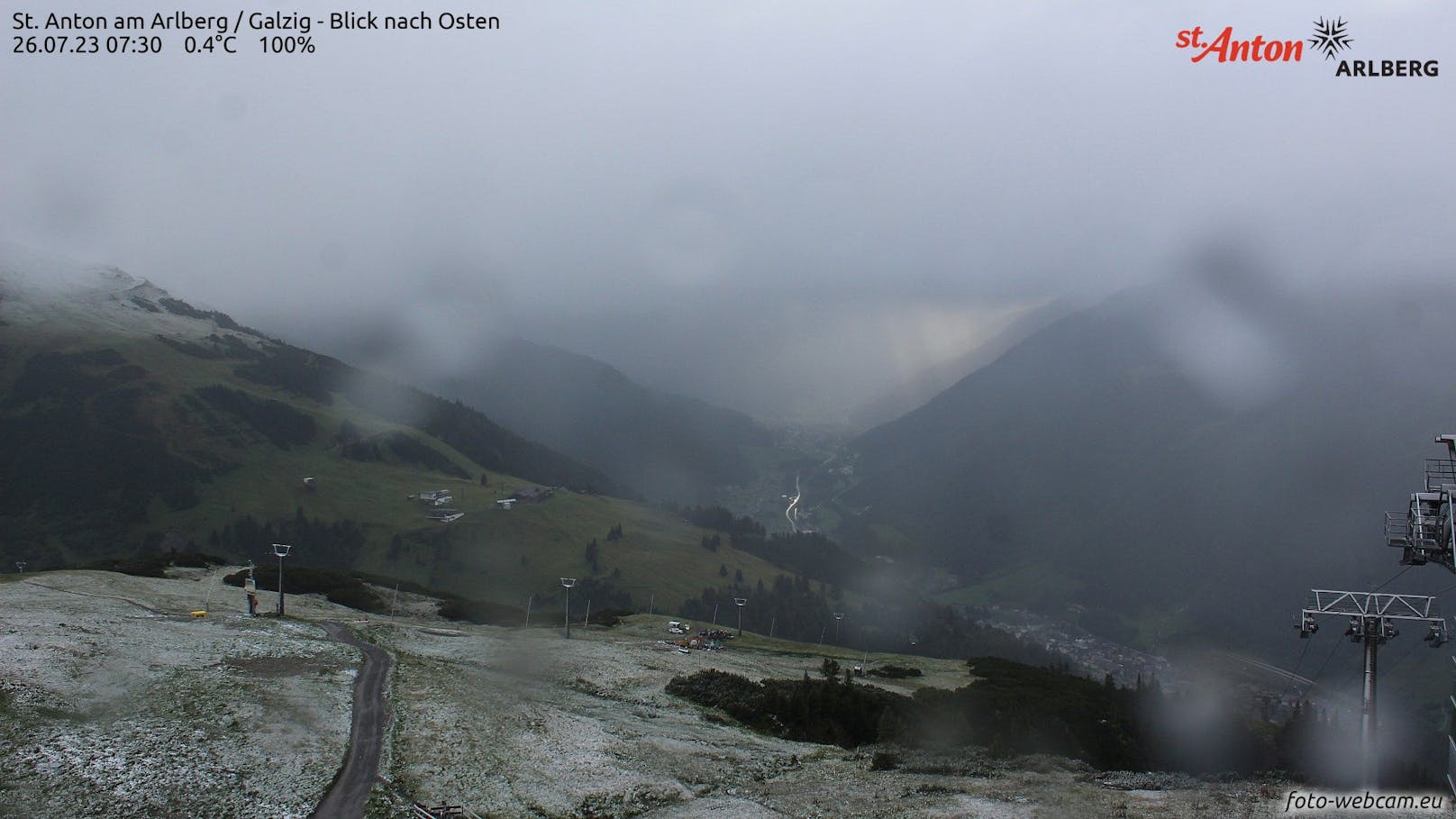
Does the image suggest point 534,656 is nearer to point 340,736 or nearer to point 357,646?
point 357,646

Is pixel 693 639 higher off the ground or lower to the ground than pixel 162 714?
lower

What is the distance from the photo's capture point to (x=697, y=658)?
90.7m

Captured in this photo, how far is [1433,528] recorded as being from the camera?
46.5 m

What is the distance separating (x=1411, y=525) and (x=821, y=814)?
113ft

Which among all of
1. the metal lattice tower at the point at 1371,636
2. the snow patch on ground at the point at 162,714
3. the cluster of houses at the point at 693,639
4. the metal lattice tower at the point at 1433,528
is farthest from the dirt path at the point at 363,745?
the metal lattice tower at the point at 1433,528

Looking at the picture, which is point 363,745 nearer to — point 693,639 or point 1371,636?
point 1371,636

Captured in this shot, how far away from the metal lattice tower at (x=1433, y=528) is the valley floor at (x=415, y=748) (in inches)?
545

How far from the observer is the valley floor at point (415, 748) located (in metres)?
43.3

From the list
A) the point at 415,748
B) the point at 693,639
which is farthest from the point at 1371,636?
the point at 693,639

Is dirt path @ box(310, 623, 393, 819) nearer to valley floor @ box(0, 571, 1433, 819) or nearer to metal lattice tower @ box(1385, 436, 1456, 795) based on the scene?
valley floor @ box(0, 571, 1433, 819)

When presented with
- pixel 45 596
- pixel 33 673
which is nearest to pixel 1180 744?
pixel 33 673

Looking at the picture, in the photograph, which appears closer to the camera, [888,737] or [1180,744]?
[888,737]

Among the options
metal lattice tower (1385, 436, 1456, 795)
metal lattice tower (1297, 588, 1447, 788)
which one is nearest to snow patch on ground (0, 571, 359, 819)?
metal lattice tower (1297, 588, 1447, 788)

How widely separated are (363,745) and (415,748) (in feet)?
9.41
